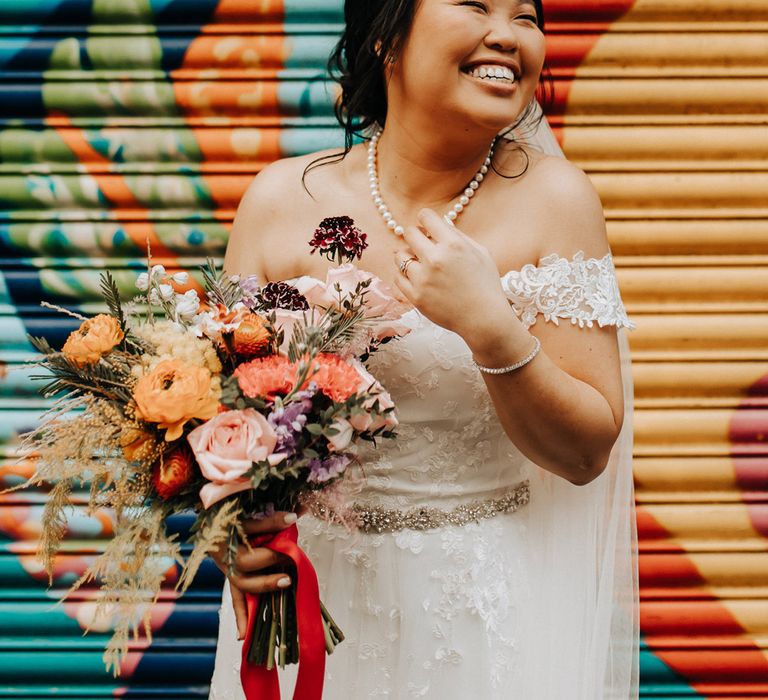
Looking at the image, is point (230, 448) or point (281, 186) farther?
point (281, 186)

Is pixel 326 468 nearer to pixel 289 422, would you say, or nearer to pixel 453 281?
pixel 289 422

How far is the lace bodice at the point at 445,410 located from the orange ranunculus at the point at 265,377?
18.3 inches

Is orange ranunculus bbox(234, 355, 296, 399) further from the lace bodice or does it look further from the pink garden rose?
the lace bodice

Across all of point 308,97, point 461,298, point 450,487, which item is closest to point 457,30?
point 461,298

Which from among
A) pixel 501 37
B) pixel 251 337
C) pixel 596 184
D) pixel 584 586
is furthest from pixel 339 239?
pixel 596 184

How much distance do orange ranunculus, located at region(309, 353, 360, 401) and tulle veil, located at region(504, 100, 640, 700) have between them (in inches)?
30.8

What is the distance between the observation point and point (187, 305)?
1546 mm

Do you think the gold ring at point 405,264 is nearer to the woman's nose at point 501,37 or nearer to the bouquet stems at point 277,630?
the woman's nose at point 501,37

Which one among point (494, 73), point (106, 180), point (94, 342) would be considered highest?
point (106, 180)

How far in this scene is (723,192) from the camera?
10.2ft

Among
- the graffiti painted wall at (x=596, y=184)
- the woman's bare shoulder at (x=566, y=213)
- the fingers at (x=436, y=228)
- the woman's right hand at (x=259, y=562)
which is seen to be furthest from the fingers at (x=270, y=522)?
the graffiti painted wall at (x=596, y=184)

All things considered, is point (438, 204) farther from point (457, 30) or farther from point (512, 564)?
point (512, 564)

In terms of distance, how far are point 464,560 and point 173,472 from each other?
767 mm

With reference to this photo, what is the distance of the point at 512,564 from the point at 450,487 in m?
0.23
